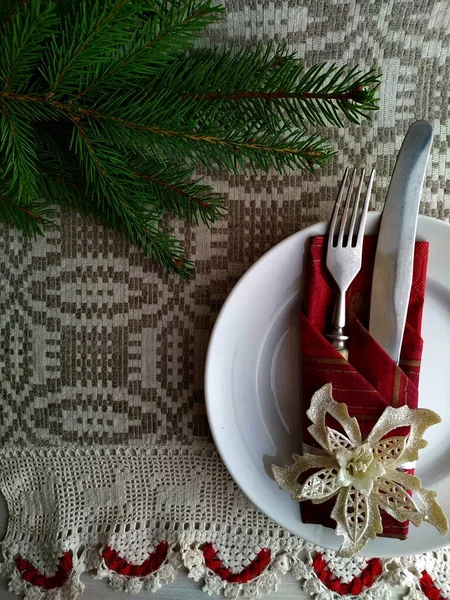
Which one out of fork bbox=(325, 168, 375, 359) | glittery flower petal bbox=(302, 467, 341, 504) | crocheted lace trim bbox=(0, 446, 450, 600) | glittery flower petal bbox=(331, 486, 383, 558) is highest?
fork bbox=(325, 168, 375, 359)

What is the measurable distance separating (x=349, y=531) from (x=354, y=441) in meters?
0.08

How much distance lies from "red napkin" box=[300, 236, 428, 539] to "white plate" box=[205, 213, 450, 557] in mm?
27

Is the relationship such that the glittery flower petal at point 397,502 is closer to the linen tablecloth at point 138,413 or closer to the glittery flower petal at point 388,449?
the glittery flower petal at point 388,449

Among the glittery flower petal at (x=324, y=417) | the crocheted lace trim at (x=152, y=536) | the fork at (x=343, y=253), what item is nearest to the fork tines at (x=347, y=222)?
the fork at (x=343, y=253)

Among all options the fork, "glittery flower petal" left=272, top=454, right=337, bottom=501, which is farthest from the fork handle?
"glittery flower petal" left=272, top=454, right=337, bottom=501

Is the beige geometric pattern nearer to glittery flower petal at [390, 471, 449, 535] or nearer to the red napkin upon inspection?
the red napkin

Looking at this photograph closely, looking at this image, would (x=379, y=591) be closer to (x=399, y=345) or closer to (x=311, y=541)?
(x=311, y=541)

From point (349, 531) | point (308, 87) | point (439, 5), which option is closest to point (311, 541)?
point (349, 531)

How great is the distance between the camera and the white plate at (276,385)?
50 centimetres

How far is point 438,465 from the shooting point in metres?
0.53

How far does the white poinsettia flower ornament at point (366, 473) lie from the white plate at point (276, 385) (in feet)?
0.21

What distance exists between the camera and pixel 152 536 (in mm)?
563

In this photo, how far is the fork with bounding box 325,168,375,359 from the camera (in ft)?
1.55

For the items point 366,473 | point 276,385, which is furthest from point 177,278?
point 366,473
